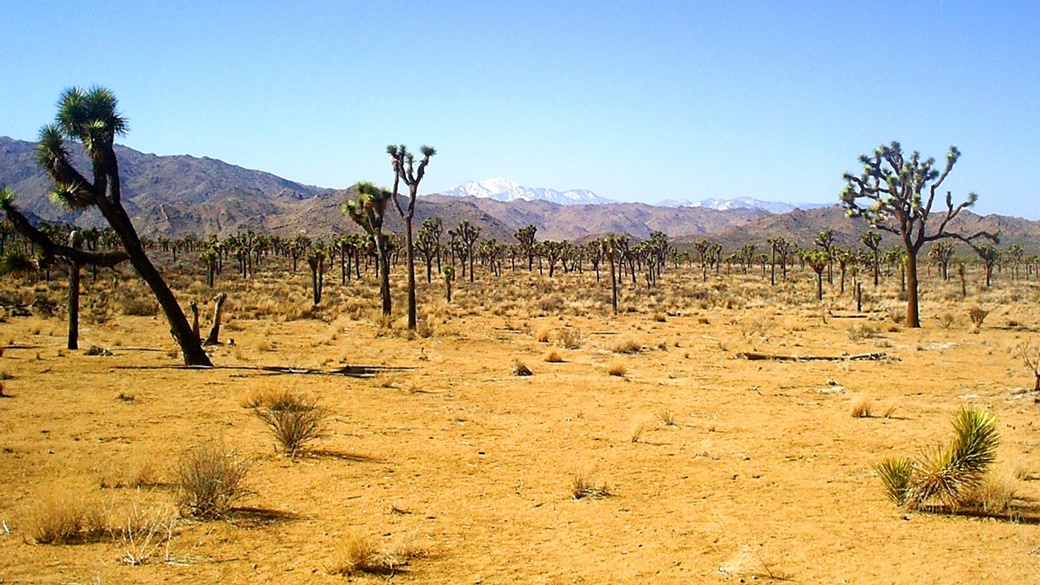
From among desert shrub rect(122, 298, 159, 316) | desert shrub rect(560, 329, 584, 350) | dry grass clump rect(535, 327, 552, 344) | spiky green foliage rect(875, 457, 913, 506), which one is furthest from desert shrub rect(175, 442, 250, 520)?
desert shrub rect(122, 298, 159, 316)

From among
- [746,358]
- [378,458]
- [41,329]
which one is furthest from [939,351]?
[41,329]

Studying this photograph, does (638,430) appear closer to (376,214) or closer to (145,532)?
(145,532)

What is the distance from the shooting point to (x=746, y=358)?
21.9 m

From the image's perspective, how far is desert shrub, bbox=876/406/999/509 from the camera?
23.9ft

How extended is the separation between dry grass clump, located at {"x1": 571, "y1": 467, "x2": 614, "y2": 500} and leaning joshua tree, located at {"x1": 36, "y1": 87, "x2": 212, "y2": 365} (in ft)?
43.1

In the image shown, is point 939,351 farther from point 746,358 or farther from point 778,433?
point 778,433

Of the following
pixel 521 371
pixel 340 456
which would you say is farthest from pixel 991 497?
pixel 521 371

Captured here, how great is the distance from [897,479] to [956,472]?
0.62 m

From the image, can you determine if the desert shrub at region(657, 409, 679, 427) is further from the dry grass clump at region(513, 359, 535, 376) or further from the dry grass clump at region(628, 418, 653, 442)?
the dry grass clump at region(513, 359, 535, 376)

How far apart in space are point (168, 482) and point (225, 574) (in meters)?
2.92

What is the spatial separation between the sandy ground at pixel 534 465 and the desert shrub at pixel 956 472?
308mm

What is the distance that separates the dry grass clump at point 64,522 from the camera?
6266mm

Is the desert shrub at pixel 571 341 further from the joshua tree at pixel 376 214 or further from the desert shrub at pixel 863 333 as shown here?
the desert shrub at pixel 863 333

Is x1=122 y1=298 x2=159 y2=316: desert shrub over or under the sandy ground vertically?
over
